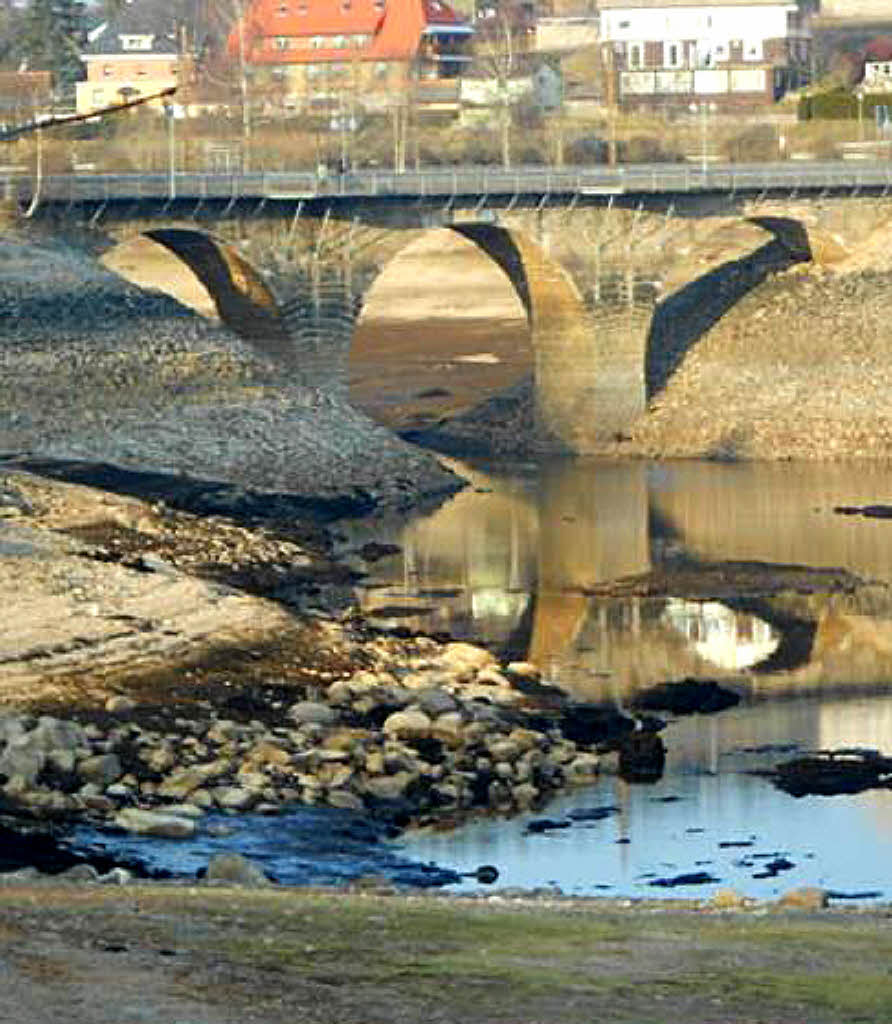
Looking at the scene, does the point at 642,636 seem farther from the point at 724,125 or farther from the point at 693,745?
the point at 724,125

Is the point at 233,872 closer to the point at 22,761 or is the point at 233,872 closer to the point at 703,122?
the point at 22,761

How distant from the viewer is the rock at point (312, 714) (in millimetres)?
49938

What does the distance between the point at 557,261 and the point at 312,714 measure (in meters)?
45.2

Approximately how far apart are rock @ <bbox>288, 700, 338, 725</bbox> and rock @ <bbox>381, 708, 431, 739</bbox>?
0.85 meters

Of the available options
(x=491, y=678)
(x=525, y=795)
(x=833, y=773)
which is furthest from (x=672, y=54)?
(x=525, y=795)

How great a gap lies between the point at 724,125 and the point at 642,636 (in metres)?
65.3

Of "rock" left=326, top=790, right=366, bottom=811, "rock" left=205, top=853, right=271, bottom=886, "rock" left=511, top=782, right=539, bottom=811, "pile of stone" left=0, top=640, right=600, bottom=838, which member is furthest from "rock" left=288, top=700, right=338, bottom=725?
"rock" left=205, top=853, right=271, bottom=886

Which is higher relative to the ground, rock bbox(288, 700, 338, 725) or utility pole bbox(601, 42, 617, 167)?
utility pole bbox(601, 42, 617, 167)

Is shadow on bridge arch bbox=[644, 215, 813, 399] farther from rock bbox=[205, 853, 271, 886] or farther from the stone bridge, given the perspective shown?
rock bbox=[205, 853, 271, 886]

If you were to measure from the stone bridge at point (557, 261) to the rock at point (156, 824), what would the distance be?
4423cm

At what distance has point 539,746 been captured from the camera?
163ft

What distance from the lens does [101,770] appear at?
1793 inches

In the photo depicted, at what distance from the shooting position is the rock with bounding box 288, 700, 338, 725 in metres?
49.9

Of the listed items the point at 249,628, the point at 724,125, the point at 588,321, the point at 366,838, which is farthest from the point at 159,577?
the point at 724,125
